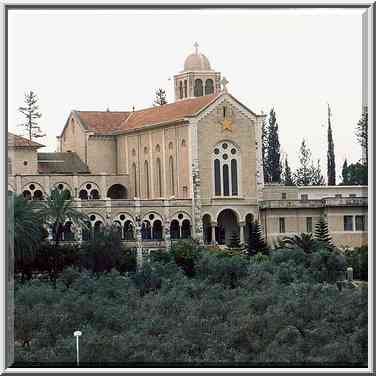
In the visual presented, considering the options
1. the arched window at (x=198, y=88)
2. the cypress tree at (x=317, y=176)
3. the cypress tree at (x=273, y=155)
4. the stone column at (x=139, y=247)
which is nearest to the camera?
the stone column at (x=139, y=247)

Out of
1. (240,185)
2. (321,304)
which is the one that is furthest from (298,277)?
(240,185)

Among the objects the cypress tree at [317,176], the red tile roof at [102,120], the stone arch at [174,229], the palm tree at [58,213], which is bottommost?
the stone arch at [174,229]

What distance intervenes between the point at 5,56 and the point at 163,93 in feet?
63.3

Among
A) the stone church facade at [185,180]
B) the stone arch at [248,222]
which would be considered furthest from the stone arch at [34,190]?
the stone arch at [248,222]

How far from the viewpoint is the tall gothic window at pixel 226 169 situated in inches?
1253

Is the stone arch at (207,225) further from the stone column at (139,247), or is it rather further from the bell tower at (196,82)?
the bell tower at (196,82)

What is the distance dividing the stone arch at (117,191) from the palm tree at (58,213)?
11.7 ft

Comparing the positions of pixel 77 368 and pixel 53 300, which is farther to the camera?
pixel 53 300

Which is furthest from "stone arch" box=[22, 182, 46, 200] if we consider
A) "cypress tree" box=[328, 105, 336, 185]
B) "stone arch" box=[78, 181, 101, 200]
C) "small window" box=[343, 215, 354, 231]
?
"small window" box=[343, 215, 354, 231]

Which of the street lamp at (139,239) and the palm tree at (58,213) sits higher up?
the palm tree at (58,213)

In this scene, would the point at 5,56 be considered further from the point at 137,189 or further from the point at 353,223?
the point at 137,189

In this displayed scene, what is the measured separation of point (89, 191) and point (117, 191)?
2.44ft

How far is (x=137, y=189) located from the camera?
31.9 m

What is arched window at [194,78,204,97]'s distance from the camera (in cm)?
3342
